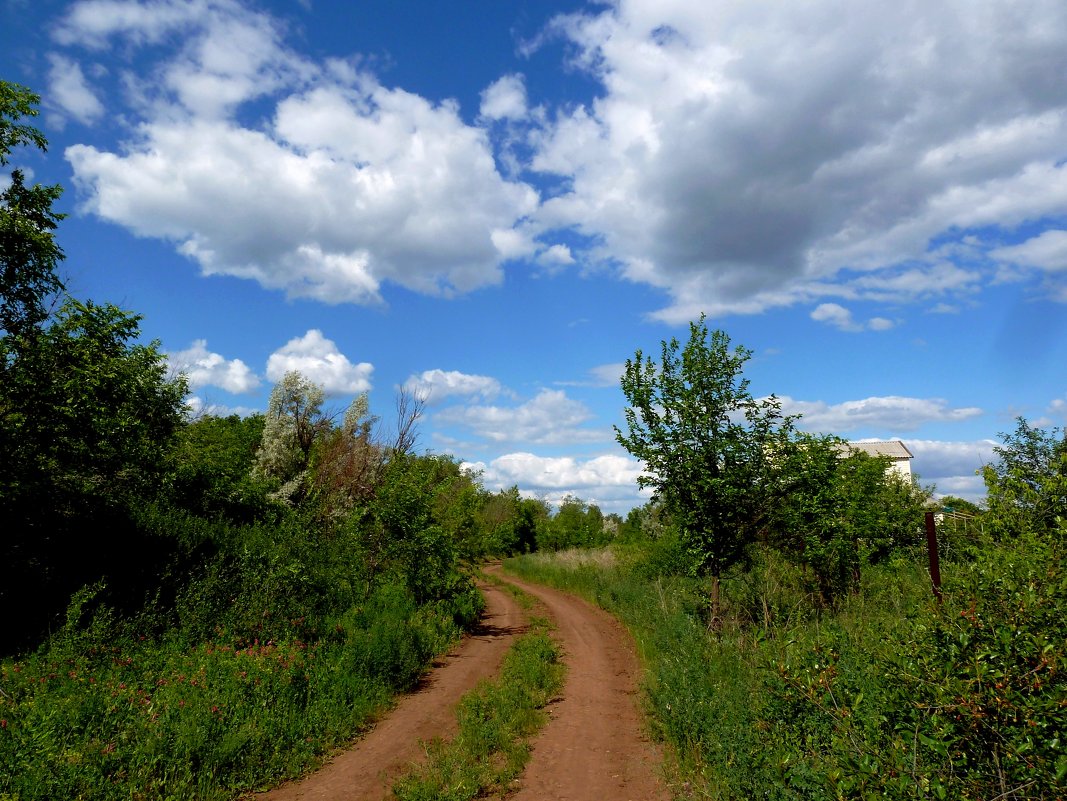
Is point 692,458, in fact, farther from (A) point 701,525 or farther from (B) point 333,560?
(B) point 333,560

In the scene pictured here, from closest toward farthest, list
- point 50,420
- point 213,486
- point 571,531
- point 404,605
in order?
→ point 50,420
point 404,605
point 213,486
point 571,531

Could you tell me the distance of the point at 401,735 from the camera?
9.42 m

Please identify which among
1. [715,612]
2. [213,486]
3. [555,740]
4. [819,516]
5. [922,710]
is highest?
[213,486]

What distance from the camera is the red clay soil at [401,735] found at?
297 inches

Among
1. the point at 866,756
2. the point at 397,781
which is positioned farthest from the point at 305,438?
the point at 866,756

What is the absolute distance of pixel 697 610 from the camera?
15766 mm

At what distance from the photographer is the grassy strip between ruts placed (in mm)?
7473

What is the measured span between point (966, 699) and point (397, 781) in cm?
667

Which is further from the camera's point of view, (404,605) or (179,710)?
(404,605)

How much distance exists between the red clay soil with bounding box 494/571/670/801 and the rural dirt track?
0.01 meters

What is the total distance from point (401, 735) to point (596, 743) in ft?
10.1

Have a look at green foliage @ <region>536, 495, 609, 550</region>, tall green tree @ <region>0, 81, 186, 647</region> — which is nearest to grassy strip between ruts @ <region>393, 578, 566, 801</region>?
tall green tree @ <region>0, 81, 186, 647</region>

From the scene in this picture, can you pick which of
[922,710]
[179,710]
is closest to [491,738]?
[179,710]

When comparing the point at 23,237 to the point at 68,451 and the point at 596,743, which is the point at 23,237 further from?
the point at 596,743
